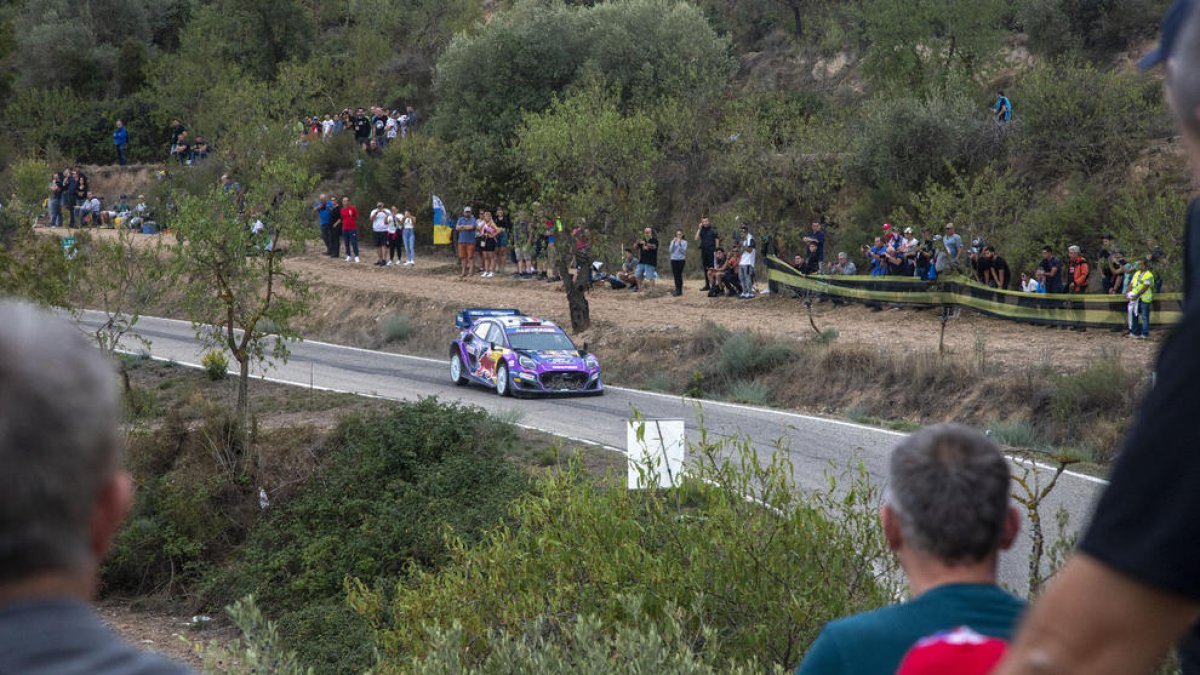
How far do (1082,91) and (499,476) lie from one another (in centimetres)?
2654

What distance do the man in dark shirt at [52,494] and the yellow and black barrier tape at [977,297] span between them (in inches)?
1050

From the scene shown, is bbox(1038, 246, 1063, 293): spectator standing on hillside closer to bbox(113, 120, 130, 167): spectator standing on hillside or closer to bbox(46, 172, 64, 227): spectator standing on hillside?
bbox(46, 172, 64, 227): spectator standing on hillside

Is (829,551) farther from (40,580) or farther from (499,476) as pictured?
(499,476)

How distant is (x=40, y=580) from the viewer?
1934mm

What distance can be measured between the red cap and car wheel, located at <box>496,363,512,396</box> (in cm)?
2585

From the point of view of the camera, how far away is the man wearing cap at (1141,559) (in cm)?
163

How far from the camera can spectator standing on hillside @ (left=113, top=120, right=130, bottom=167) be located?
65750 mm

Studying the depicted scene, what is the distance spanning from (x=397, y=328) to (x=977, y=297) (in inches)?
620

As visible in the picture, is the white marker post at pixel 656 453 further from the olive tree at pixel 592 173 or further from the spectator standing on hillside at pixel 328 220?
the spectator standing on hillside at pixel 328 220

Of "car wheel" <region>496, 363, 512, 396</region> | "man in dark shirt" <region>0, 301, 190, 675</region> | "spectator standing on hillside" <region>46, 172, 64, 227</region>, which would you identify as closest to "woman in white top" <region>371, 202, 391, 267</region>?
"spectator standing on hillside" <region>46, 172, 64, 227</region>

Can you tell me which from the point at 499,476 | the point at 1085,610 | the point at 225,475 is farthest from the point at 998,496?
the point at 225,475

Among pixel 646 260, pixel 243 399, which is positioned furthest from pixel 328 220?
pixel 243 399

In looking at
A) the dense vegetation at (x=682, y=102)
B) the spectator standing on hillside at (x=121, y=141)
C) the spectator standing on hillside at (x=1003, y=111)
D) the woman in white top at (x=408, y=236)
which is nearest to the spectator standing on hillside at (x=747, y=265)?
the dense vegetation at (x=682, y=102)

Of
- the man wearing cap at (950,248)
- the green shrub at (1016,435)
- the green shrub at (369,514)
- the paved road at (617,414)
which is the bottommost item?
the green shrub at (369,514)
